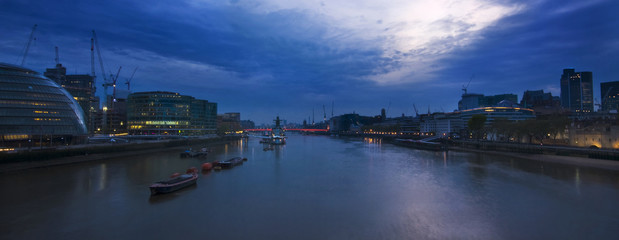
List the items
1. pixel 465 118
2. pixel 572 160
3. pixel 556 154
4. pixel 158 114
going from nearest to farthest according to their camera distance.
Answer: pixel 572 160 → pixel 556 154 → pixel 158 114 → pixel 465 118

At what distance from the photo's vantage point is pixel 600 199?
936 inches

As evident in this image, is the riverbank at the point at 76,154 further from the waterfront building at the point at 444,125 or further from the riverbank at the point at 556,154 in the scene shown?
the waterfront building at the point at 444,125

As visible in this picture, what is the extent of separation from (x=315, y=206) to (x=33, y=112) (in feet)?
174

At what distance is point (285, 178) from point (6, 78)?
51377 mm

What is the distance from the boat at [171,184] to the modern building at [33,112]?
32.0m

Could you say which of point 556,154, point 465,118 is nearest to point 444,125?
point 465,118

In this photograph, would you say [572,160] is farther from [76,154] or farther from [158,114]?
[158,114]

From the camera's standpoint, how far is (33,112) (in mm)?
46438

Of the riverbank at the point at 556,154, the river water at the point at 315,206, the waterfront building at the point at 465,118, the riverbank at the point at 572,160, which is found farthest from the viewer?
the waterfront building at the point at 465,118

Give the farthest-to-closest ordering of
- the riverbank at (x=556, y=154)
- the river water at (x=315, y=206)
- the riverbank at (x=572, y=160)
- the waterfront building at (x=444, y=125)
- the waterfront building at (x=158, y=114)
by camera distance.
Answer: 1. the waterfront building at (x=444, y=125)
2. the waterfront building at (x=158, y=114)
3. the riverbank at (x=556, y=154)
4. the riverbank at (x=572, y=160)
5. the river water at (x=315, y=206)

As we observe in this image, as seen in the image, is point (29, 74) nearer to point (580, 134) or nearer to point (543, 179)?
point (543, 179)

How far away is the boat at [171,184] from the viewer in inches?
997

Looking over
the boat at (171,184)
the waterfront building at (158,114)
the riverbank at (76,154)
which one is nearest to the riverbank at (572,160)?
the boat at (171,184)

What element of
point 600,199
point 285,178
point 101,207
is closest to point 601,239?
point 600,199
